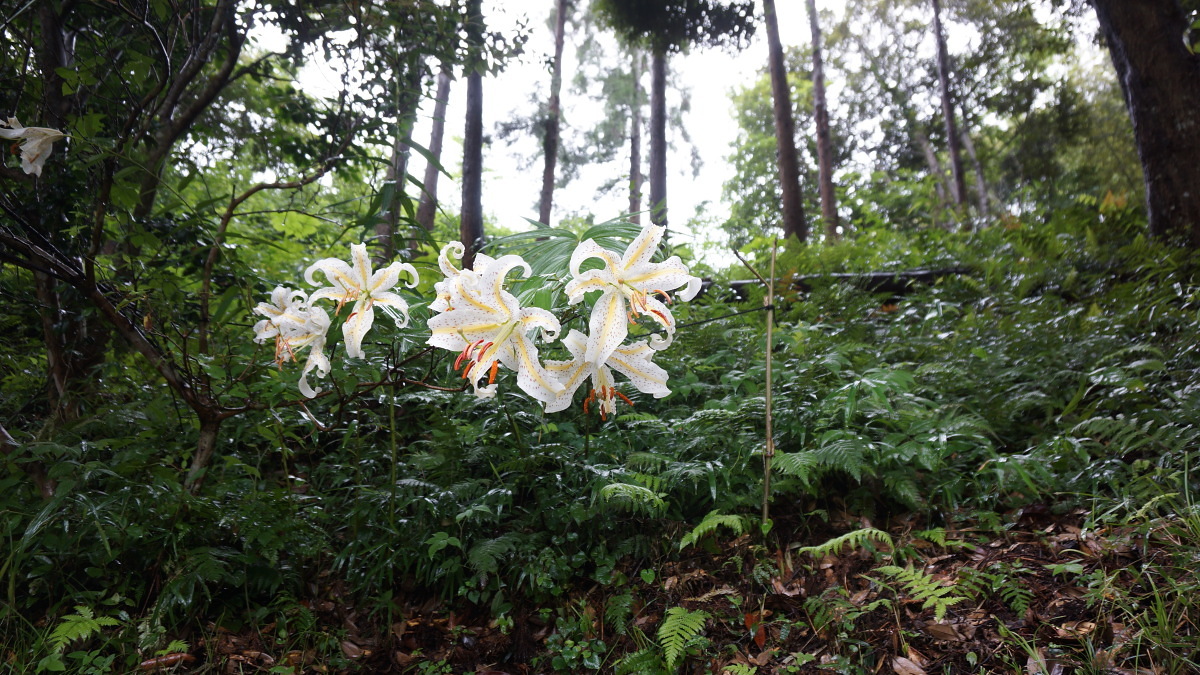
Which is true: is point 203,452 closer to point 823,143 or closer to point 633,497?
point 633,497

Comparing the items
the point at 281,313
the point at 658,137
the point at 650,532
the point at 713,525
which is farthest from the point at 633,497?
the point at 658,137

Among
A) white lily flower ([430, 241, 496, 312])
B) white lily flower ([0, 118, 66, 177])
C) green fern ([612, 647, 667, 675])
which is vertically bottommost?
green fern ([612, 647, 667, 675])

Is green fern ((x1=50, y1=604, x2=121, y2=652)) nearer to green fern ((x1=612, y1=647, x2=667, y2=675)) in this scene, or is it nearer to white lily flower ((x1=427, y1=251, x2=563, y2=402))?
green fern ((x1=612, y1=647, x2=667, y2=675))

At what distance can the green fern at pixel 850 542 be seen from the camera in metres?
2.13

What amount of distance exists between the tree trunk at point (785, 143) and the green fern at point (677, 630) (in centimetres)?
736

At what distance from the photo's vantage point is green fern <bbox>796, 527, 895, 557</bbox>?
2.13 m

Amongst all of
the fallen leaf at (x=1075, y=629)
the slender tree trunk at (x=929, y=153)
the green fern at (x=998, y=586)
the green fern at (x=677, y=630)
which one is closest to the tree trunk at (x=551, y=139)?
the green fern at (x=677, y=630)

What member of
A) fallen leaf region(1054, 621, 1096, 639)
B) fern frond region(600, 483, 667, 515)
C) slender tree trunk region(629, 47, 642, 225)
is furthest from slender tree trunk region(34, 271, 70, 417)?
slender tree trunk region(629, 47, 642, 225)

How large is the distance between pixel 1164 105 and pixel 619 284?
5.39 metres

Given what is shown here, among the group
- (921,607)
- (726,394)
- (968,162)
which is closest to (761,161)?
(968,162)

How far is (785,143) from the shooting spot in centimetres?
909

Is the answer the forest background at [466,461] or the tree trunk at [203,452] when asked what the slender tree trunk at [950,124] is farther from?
the tree trunk at [203,452]

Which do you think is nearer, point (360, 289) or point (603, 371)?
point (603, 371)

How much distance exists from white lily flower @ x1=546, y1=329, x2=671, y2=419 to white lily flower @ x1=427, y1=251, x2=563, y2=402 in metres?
0.03
